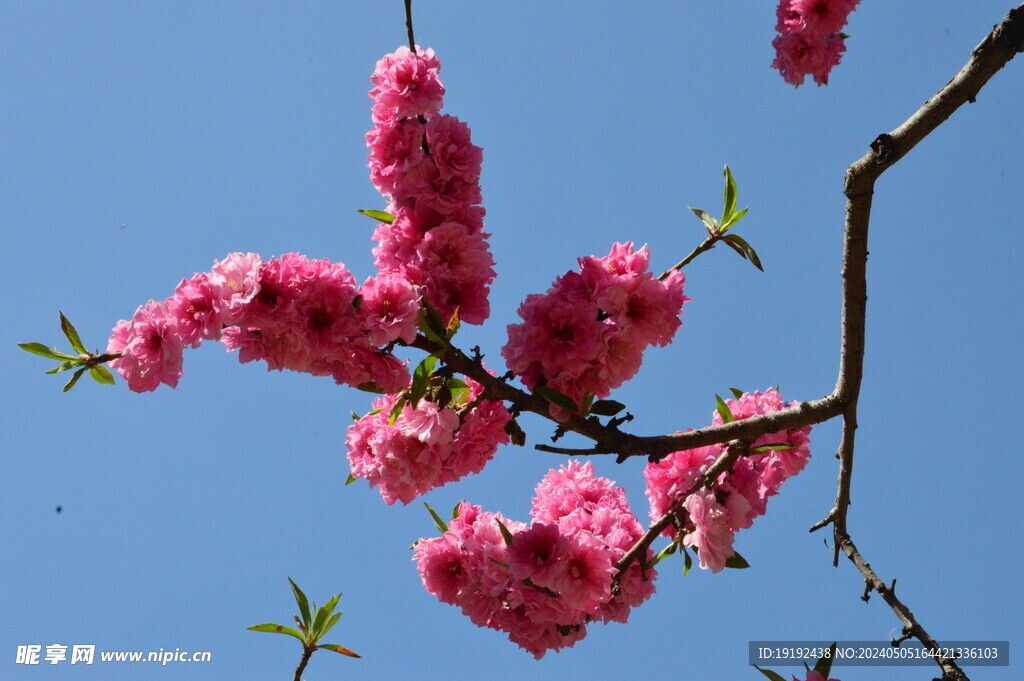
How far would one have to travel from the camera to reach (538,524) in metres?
3.09

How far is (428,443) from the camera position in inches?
117

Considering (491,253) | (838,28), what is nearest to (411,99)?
(491,253)

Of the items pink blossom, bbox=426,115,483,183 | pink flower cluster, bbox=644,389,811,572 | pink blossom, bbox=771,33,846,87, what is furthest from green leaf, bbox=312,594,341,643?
pink blossom, bbox=771,33,846,87

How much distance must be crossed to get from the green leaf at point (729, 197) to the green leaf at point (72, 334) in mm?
2422

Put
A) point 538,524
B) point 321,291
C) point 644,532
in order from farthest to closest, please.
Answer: point 644,532 → point 538,524 → point 321,291

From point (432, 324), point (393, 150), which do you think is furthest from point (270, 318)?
point (393, 150)

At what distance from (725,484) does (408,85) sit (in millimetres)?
2055

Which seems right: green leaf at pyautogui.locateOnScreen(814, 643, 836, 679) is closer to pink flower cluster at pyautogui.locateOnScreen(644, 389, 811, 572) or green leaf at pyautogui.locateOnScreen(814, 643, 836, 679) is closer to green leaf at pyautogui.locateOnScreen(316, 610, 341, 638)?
pink flower cluster at pyautogui.locateOnScreen(644, 389, 811, 572)

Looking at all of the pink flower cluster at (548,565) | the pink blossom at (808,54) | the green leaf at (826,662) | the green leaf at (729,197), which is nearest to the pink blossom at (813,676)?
the green leaf at (826,662)

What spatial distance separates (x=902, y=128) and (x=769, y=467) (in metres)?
1.47

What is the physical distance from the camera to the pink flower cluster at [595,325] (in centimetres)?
285

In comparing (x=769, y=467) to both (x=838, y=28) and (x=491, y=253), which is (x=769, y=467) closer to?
(x=491, y=253)

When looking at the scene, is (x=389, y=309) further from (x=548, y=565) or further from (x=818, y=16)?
(x=818, y=16)

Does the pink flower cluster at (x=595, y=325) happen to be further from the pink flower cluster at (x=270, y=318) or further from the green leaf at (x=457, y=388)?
the pink flower cluster at (x=270, y=318)
